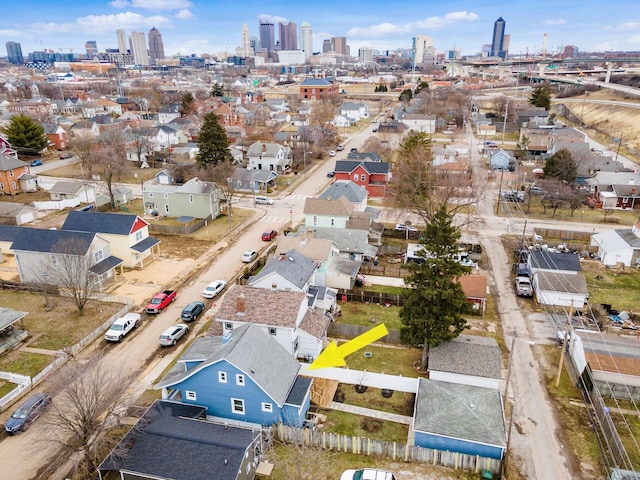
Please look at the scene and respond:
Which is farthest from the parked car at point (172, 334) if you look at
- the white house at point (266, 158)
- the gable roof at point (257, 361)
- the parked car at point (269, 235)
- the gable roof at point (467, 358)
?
the white house at point (266, 158)

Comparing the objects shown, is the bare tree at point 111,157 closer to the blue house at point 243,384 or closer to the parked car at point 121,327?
the parked car at point 121,327

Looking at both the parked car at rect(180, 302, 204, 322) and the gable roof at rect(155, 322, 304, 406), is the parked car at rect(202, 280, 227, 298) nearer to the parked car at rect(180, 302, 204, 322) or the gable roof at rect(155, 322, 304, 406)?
the parked car at rect(180, 302, 204, 322)

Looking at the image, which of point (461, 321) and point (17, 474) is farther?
point (461, 321)

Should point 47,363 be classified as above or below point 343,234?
below

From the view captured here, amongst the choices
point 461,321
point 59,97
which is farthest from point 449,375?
point 59,97

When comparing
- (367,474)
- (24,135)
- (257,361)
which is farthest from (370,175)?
(24,135)

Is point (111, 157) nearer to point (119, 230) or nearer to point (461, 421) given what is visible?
point (119, 230)

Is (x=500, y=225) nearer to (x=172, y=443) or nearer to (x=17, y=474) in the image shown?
(x=172, y=443)

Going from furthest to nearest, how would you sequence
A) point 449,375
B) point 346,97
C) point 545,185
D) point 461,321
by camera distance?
point 346,97 → point 545,185 → point 461,321 → point 449,375
